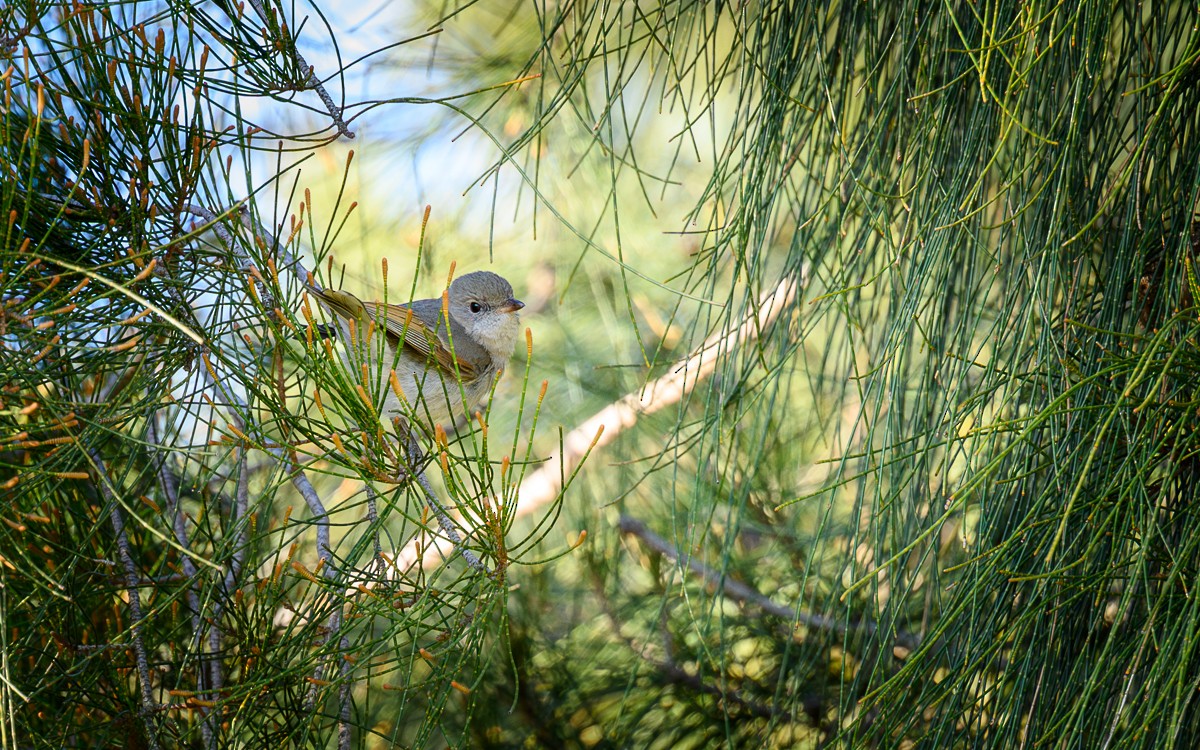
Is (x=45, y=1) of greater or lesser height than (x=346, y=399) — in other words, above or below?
above

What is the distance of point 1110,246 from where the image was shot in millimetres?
1102

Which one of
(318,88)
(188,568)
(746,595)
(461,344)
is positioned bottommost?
(746,595)

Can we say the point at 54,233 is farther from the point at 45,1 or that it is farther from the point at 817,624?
the point at 817,624

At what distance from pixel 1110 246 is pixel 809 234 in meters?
0.31

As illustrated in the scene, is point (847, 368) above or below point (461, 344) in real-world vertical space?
below

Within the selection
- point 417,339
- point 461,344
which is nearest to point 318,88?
point 417,339

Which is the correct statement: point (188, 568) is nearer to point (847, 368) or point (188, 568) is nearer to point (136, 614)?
point (136, 614)

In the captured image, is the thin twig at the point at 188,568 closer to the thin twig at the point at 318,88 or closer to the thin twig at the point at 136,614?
the thin twig at the point at 136,614

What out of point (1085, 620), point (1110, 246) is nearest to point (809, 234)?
point (1110, 246)

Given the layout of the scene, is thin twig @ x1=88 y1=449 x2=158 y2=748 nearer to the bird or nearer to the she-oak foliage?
the she-oak foliage

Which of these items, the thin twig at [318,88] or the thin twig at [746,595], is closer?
the thin twig at [318,88]

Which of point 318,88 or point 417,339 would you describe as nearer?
point 318,88

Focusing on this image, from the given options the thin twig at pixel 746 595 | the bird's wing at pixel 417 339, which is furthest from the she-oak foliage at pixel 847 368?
the thin twig at pixel 746 595

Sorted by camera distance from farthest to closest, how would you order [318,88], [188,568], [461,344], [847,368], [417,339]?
[461,344] → [417,339] → [847,368] → [188,568] → [318,88]
